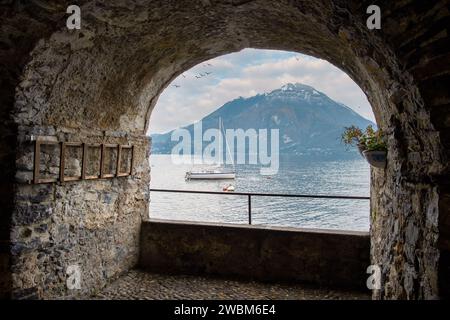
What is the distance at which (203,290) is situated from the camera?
3982mm

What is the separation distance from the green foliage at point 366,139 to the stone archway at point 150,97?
18 cm

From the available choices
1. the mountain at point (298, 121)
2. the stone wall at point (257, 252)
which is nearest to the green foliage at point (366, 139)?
the stone wall at point (257, 252)

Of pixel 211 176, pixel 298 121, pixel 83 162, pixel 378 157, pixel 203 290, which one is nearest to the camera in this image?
pixel 378 157

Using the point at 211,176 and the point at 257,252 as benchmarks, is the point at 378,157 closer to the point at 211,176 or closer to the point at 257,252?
the point at 257,252

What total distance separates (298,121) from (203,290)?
7063 centimetres

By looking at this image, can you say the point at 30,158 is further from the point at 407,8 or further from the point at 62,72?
the point at 407,8

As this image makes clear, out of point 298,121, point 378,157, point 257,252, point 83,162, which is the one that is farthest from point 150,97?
point 298,121

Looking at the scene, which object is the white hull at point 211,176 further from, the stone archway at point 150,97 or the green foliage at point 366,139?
the green foliage at point 366,139

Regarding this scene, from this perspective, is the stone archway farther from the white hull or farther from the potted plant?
the white hull

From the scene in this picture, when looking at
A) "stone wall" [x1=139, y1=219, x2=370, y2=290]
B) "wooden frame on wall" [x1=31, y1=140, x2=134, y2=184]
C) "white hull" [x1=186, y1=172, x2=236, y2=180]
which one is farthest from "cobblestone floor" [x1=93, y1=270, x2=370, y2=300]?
"white hull" [x1=186, y1=172, x2=236, y2=180]

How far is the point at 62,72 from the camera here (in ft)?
9.71

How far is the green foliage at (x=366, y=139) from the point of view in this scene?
309cm

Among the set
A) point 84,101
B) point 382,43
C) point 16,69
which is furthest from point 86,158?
point 382,43

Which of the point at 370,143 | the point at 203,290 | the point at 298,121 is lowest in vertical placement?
the point at 203,290
